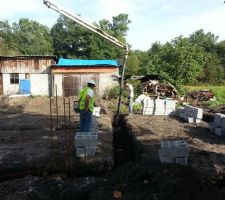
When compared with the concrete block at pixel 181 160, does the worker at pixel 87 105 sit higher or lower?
higher

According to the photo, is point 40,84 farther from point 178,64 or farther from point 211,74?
point 211,74

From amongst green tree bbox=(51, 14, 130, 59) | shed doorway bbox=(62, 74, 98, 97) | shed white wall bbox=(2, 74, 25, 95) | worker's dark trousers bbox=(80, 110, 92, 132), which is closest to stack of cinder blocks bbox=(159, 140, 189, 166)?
worker's dark trousers bbox=(80, 110, 92, 132)

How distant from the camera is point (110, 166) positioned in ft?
25.8

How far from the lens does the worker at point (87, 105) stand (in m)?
9.43

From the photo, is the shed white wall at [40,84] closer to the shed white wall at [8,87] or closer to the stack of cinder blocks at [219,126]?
the shed white wall at [8,87]

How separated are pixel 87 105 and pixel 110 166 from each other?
218 cm

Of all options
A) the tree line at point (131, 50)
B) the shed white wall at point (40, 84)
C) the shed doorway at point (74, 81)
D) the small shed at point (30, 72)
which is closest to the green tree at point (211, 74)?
the tree line at point (131, 50)

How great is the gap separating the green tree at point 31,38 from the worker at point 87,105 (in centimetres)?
4667

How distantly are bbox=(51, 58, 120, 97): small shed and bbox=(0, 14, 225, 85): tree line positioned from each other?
4.23 m

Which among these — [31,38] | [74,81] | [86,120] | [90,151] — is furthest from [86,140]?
[31,38]

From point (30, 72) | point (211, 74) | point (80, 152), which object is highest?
point (211, 74)

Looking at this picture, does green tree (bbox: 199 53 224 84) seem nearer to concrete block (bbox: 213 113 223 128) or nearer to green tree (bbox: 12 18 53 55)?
green tree (bbox: 12 18 53 55)

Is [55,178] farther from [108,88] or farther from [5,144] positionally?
[108,88]

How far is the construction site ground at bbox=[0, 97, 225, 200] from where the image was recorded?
5344 mm
